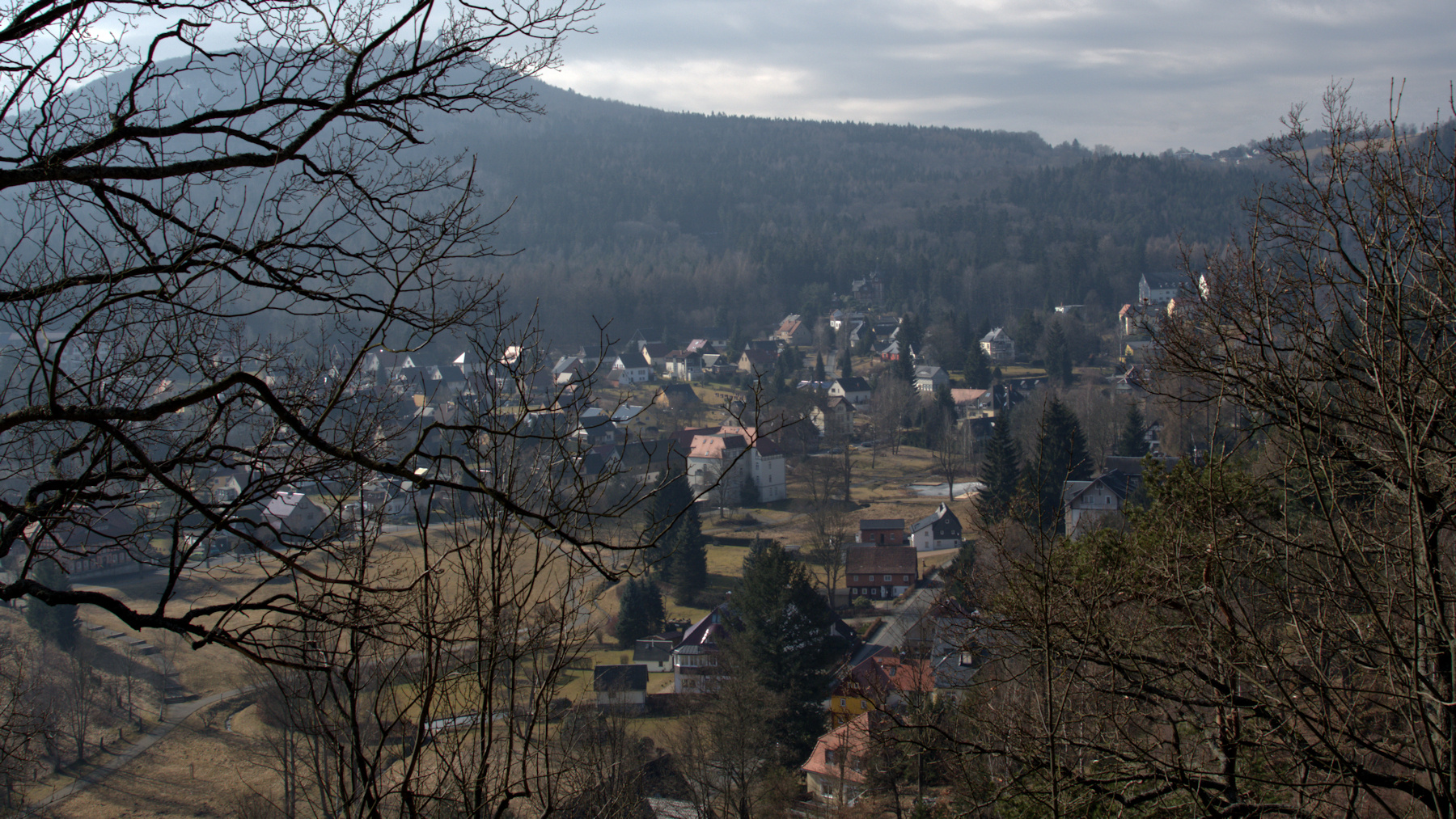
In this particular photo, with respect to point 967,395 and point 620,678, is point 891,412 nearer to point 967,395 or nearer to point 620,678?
point 967,395

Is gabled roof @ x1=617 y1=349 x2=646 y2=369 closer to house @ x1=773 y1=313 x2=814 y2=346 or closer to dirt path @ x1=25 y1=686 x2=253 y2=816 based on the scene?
house @ x1=773 y1=313 x2=814 y2=346

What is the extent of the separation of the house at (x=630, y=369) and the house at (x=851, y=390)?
12.6m

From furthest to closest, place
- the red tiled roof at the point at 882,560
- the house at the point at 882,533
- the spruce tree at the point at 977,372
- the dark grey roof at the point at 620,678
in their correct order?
the spruce tree at the point at 977,372, the house at the point at 882,533, the red tiled roof at the point at 882,560, the dark grey roof at the point at 620,678

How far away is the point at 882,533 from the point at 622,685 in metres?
12.7

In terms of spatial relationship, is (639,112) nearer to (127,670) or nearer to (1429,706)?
(127,670)

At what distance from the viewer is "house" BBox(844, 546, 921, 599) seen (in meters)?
25.6

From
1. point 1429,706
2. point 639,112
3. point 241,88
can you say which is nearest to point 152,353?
point 241,88

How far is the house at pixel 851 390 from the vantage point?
50.2m

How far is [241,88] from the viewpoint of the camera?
3.01 m

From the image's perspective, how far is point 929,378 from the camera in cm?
5284

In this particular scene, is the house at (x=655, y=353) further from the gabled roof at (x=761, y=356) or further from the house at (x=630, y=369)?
the gabled roof at (x=761, y=356)

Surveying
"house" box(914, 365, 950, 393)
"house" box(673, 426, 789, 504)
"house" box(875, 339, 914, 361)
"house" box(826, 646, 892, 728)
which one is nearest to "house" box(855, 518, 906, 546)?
"house" box(673, 426, 789, 504)

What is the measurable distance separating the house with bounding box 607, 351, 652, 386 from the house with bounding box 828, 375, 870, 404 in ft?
41.3

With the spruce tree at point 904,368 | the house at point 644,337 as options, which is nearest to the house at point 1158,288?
the spruce tree at point 904,368
